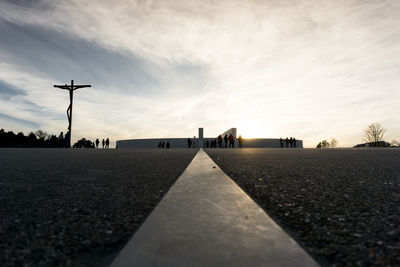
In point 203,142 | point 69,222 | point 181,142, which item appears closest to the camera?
point 69,222

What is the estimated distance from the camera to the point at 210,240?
4.08 ft

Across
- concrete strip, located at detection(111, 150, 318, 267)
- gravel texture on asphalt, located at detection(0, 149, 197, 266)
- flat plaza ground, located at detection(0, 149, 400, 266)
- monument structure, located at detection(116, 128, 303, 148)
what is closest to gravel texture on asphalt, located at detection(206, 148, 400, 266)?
flat plaza ground, located at detection(0, 149, 400, 266)

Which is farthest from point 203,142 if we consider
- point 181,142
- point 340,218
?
point 340,218

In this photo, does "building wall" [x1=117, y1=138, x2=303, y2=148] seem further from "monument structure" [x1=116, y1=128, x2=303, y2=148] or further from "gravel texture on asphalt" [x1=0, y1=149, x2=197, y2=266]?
"gravel texture on asphalt" [x1=0, y1=149, x2=197, y2=266]

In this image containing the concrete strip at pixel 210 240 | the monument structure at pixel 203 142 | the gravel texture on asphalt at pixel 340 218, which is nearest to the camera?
the concrete strip at pixel 210 240

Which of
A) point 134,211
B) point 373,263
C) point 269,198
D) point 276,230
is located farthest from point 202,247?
point 269,198

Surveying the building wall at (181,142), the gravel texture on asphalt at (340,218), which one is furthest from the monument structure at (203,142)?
the gravel texture on asphalt at (340,218)

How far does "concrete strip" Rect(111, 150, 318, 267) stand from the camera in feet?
3.48

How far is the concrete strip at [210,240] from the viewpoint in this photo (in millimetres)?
1062

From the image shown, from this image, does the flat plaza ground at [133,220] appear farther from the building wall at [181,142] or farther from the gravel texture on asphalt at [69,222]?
the building wall at [181,142]

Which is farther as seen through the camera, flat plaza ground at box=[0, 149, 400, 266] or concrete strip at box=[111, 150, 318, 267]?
flat plaza ground at box=[0, 149, 400, 266]

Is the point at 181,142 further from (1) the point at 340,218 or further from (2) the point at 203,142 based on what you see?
(1) the point at 340,218

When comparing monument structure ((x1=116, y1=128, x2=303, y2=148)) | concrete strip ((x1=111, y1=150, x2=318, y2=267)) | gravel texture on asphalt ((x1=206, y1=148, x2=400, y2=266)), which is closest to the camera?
concrete strip ((x1=111, y1=150, x2=318, y2=267))

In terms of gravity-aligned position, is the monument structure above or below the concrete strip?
above
